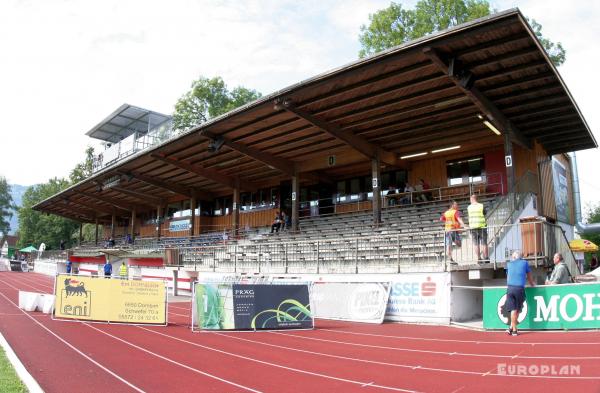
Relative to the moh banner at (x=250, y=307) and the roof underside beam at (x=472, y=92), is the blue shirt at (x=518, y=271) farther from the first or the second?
the roof underside beam at (x=472, y=92)

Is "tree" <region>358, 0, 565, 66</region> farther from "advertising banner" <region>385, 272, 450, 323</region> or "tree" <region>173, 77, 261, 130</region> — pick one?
"advertising banner" <region>385, 272, 450, 323</region>

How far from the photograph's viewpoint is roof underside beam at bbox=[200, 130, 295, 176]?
22078 millimetres

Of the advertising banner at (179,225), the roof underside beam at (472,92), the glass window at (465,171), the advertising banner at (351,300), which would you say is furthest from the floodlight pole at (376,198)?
the advertising banner at (179,225)

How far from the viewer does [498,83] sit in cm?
1497

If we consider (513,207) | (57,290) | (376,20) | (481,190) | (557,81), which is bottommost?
(57,290)

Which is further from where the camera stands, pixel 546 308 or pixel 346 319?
pixel 346 319

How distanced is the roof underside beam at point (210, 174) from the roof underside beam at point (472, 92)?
1653cm

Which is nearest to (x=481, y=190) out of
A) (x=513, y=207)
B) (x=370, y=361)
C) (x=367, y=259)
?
(x=513, y=207)

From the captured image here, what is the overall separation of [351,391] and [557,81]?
12.8 metres

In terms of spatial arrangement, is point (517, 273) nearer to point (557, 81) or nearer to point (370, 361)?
point (370, 361)

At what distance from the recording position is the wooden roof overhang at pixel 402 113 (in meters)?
13.2

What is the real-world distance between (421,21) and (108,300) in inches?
1300

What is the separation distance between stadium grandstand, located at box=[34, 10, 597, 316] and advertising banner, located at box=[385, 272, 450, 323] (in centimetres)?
37

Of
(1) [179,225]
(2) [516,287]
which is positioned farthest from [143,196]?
(2) [516,287]
